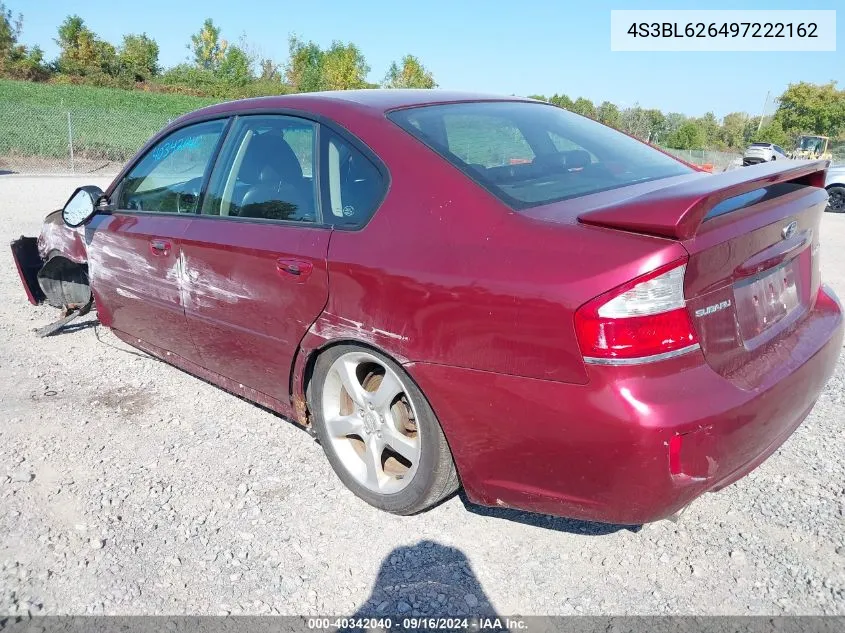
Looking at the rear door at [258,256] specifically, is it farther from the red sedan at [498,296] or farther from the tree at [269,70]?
the tree at [269,70]

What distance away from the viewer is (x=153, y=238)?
3531 mm

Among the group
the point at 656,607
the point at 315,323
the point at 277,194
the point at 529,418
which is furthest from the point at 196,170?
the point at 656,607

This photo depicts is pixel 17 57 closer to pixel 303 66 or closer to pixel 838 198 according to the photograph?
pixel 303 66

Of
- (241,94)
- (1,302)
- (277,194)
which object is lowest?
(1,302)

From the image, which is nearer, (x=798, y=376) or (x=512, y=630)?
(x=512, y=630)

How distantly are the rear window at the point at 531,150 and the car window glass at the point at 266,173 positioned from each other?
0.47 m

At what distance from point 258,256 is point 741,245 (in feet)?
6.14

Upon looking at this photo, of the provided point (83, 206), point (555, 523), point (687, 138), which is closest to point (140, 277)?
point (83, 206)

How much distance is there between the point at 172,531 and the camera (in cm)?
260

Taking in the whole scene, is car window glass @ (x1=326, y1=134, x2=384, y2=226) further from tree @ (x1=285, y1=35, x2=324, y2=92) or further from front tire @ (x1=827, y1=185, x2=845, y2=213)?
tree @ (x1=285, y1=35, x2=324, y2=92)

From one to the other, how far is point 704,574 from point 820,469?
1.02 m

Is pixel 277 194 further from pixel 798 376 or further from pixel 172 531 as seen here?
pixel 798 376

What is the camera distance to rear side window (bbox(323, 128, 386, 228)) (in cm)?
252

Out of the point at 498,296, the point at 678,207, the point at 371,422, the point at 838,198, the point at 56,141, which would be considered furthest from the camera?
the point at 56,141
